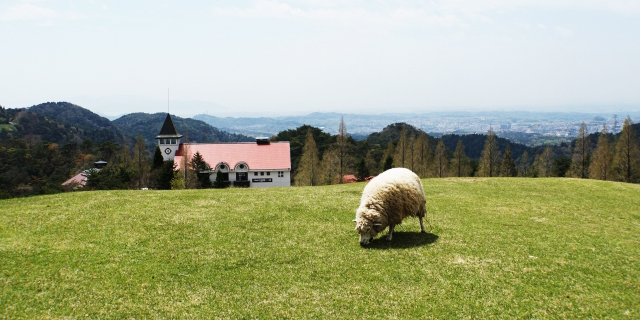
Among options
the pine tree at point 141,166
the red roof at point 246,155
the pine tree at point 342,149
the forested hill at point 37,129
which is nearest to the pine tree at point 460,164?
the pine tree at point 342,149

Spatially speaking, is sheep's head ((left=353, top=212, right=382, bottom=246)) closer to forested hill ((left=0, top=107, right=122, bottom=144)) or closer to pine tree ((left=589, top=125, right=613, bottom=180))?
pine tree ((left=589, top=125, right=613, bottom=180))

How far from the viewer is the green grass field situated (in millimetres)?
8797

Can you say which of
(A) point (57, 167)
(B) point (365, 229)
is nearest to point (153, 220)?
(B) point (365, 229)

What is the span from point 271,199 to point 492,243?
1212 centimetres

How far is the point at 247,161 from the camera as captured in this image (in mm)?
57031

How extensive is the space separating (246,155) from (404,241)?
154 ft

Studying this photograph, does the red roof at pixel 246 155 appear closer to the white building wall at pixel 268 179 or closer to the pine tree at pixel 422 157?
the white building wall at pixel 268 179

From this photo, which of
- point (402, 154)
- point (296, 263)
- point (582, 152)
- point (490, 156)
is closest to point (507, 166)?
point (490, 156)

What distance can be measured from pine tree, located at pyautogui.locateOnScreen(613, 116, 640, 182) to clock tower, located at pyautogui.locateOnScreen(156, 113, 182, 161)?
230ft

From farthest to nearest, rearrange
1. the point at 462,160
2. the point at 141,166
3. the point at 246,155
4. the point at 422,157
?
the point at 462,160
the point at 141,166
the point at 422,157
the point at 246,155

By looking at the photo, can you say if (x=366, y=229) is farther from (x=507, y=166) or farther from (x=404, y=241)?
(x=507, y=166)

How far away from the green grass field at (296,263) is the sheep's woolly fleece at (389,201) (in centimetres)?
101

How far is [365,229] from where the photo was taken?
42.3 feet

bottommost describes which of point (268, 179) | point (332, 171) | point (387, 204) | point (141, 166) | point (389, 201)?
point (268, 179)
